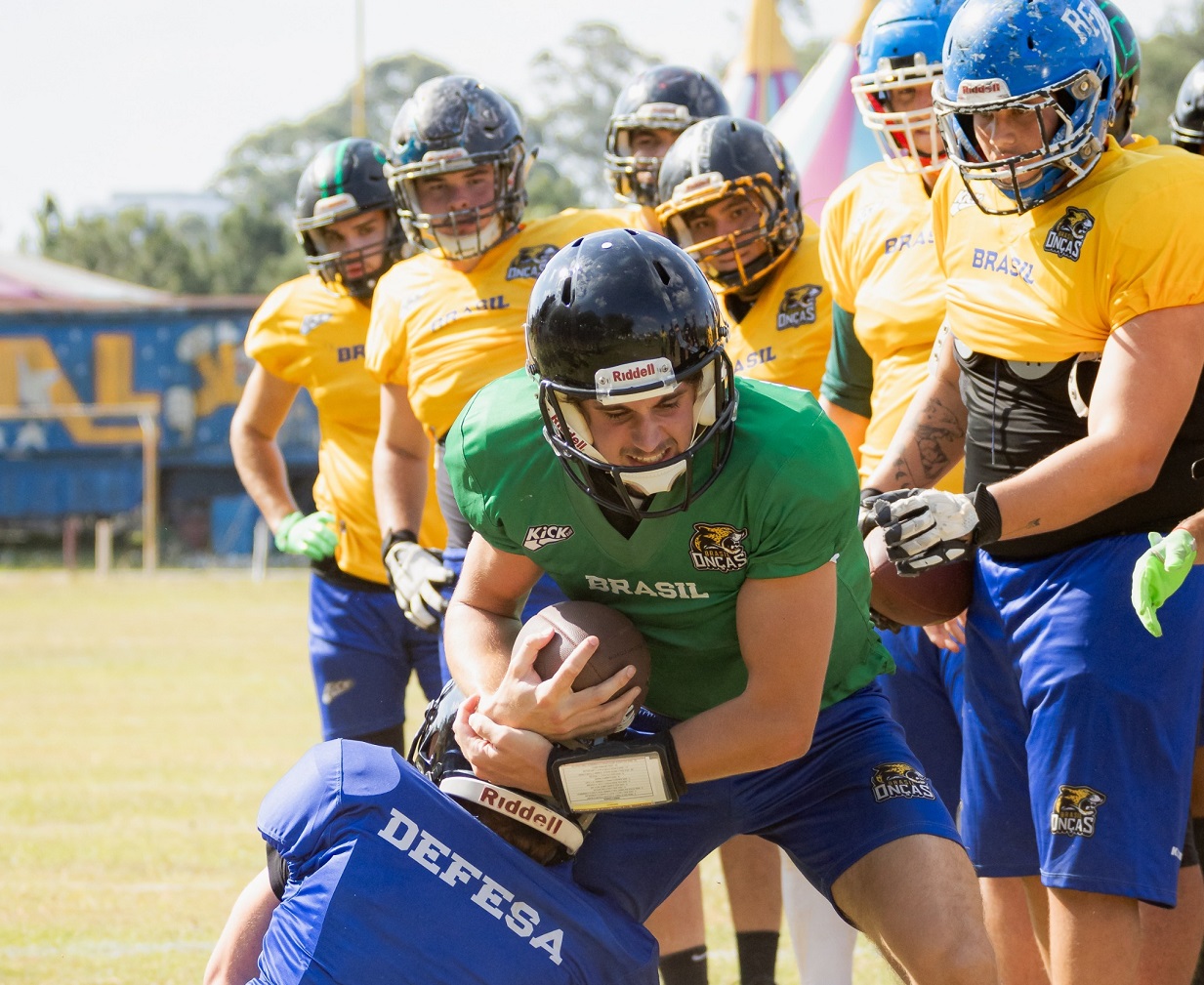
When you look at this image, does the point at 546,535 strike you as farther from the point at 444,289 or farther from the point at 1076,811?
the point at 444,289

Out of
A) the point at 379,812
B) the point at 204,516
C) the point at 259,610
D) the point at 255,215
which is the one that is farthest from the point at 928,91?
the point at 255,215

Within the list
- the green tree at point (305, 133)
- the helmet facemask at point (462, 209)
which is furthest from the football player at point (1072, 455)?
the green tree at point (305, 133)

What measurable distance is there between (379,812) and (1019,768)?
52.5 inches

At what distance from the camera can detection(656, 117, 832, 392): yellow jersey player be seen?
429 cm

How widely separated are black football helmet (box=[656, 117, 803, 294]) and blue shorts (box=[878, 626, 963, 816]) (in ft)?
3.87

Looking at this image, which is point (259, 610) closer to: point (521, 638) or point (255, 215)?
point (521, 638)

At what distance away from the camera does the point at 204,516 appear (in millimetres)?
20359

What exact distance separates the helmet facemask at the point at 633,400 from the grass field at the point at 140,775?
235 cm

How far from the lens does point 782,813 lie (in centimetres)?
299

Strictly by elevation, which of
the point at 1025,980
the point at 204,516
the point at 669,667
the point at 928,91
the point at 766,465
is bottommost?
the point at 204,516

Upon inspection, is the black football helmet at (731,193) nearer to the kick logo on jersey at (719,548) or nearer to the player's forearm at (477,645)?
the player's forearm at (477,645)

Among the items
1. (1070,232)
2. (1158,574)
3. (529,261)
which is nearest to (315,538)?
(529,261)

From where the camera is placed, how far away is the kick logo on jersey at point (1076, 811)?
2.95m

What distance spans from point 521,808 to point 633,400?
2.59 ft
